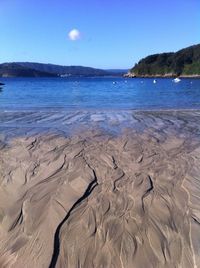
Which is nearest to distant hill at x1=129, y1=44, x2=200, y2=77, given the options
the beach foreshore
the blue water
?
the blue water

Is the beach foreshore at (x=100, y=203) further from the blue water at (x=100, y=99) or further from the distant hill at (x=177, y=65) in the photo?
the distant hill at (x=177, y=65)

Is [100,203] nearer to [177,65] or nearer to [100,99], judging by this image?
[100,99]

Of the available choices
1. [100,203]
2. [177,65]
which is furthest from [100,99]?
[177,65]

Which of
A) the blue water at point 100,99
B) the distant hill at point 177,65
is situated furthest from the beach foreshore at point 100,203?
the distant hill at point 177,65

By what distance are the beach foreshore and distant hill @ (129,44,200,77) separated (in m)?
149

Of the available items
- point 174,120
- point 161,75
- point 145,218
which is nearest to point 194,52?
point 161,75

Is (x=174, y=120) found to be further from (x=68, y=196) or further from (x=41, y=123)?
(x=68, y=196)

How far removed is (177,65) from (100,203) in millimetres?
175138

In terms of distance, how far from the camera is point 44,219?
5977 mm

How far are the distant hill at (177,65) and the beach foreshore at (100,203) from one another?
490 ft

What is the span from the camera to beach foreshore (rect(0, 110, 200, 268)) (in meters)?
5.11

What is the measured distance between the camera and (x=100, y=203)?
257 inches

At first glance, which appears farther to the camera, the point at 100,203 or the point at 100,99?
the point at 100,99

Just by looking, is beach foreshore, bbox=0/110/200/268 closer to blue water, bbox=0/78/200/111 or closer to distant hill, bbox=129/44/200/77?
blue water, bbox=0/78/200/111
